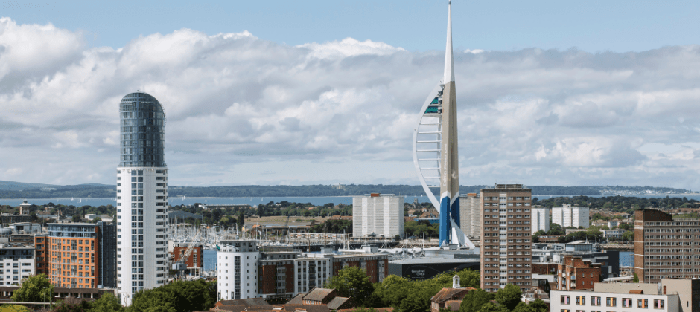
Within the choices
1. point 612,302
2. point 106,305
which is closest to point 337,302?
point 106,305

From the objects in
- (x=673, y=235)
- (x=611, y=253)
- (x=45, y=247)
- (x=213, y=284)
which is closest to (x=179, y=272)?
(x=45, y=247)

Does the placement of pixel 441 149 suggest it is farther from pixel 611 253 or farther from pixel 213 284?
pixel 213 284

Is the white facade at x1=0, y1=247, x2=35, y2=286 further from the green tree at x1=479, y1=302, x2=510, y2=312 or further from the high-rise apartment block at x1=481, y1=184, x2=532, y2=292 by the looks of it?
the green tree at x1=479, y1=302, x2=510, y2=312

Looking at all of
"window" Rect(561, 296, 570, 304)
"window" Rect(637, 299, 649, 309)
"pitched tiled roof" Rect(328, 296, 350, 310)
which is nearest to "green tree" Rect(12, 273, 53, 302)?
"pitched tiled roof" Rect(328, 296, 350, 310)

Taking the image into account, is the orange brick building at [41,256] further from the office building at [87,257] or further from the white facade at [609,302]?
the white facade at [609,302]

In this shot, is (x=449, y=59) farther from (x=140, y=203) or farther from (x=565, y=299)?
(x=565, y=299)

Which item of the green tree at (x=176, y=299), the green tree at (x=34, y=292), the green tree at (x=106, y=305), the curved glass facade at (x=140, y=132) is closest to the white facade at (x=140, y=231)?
the curved glass facade at (x=140, y=132)
